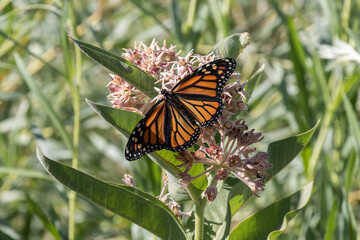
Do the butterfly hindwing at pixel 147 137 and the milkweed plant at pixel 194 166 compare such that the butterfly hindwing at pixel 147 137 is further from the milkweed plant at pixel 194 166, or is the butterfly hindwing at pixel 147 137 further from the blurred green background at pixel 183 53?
the blurred green background at pixel 183 53

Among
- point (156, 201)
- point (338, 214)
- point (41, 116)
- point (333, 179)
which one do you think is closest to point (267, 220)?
point (156, 201)

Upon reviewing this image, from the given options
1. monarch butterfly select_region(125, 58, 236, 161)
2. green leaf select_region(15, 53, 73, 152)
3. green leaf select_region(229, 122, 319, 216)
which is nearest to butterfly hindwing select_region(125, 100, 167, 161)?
monarch butterfly select_region(125, 58, 236, 161)

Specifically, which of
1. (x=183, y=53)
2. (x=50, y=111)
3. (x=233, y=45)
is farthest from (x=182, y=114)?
(x=50, y=111)

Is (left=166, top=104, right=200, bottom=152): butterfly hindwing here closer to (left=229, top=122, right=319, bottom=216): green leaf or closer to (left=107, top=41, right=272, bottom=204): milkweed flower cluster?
(left=107, top=41, right=272, bottom=204): milkweed flower cluster

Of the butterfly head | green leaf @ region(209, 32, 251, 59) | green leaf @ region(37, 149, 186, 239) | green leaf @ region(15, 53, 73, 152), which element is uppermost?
green leaf @ region(15, 53, 73, 152)

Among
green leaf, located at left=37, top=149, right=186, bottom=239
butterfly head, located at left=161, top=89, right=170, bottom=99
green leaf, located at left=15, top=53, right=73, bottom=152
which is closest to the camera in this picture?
green leaf, located at left=37, top=149, right=186, bottom=239

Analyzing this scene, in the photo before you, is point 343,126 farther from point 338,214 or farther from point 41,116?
point 41,116
